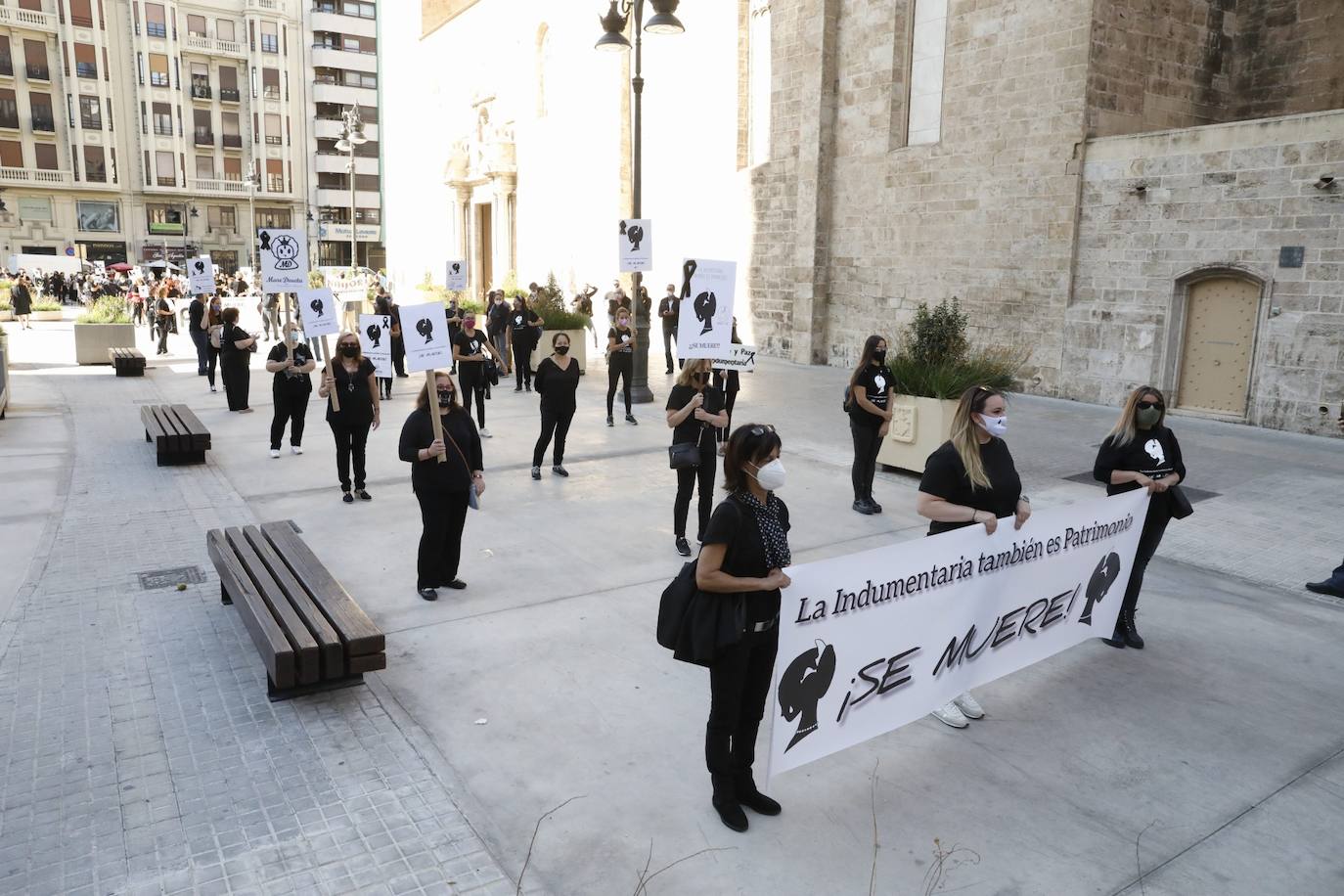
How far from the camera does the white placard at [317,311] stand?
1184 cm

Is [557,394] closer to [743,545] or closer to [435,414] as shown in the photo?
[435,414]

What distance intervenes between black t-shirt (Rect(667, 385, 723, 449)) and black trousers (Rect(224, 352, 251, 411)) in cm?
937

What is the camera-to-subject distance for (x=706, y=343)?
859cm

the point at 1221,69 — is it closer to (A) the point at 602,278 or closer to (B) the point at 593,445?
(B) the point at 593,445

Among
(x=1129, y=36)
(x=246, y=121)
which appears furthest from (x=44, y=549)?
(x=246, y=121)

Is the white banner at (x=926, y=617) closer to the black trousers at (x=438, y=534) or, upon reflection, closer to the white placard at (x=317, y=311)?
the black trousers at (x=438, y=534)

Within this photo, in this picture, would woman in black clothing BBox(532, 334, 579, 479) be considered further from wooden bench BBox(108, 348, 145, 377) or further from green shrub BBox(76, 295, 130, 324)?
green shrub BBox(76, 295, 130, 324)

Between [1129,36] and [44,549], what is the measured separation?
723 inches

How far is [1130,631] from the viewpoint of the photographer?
6.32 metres

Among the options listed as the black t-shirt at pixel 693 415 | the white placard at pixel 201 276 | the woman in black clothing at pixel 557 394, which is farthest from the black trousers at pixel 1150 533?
the white placard at pixel 201 276

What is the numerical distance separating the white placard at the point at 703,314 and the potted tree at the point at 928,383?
273 centimetres

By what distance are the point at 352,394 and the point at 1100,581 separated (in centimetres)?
729

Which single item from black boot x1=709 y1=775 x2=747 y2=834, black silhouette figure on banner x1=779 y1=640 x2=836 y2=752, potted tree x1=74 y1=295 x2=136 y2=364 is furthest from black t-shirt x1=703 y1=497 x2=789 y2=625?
potted tree x1=74 y1=295 x2=136 y2=364

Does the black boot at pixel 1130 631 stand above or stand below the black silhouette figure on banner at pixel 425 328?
below
